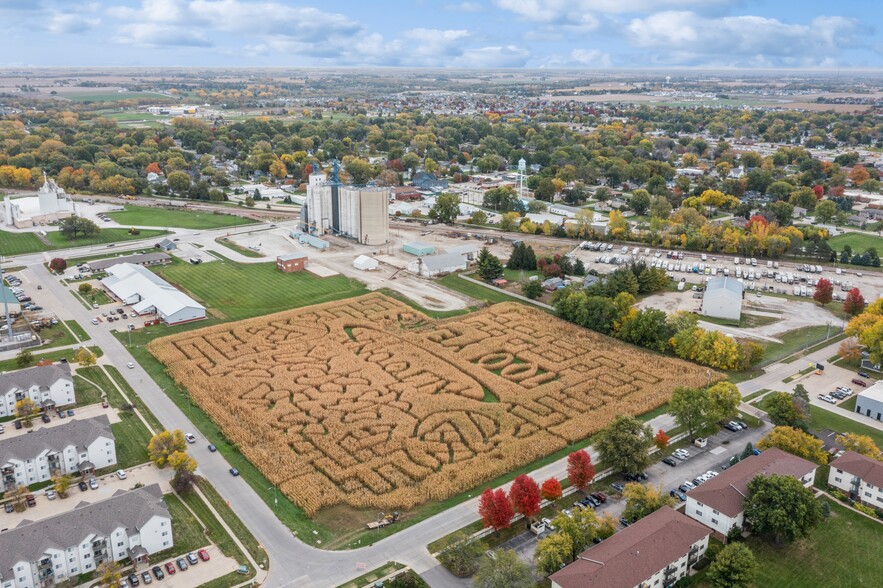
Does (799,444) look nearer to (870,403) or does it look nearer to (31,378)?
(870,403)

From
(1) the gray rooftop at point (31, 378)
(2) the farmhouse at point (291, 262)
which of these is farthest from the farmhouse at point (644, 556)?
(2) the farmhouse at point (291, 262)

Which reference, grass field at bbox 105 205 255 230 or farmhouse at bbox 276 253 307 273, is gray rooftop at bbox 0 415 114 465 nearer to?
farmhouse at bbox 276 253 307 273

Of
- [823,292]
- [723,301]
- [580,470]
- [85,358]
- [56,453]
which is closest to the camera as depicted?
[580,470]

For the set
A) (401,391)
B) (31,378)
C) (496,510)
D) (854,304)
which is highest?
(854,304)

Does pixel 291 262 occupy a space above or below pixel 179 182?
below

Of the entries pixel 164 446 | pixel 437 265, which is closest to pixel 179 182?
pixel 437 265

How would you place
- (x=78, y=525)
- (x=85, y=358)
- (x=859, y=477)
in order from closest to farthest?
1. (x=78, y=525)
2. (x=859, y=477)
3. (x=85, y=358)

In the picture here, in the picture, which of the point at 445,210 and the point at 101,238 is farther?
the point at 445,210
